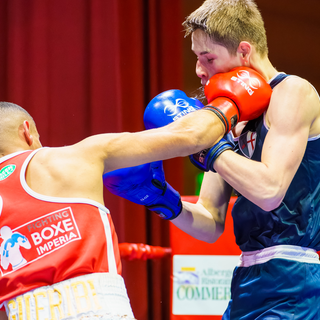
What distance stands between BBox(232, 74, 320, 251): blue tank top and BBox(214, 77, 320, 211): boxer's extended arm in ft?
0.26

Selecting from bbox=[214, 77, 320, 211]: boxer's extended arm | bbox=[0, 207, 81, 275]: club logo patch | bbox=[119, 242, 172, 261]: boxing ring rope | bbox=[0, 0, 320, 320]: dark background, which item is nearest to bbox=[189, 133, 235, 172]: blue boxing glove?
bbox=[214, 77, 320, 211]: boxer's extended arm

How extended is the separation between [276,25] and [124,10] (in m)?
1.17

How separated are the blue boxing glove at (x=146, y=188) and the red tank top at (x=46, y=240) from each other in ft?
1.01

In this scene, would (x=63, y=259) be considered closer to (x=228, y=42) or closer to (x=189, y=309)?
(x=228, y=42)

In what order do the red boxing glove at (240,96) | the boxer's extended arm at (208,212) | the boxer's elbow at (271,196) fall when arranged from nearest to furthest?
the boxer's elbow at (271,196)
the red boxing glove at (240,96)
the boxer's extended arm at (208,212)

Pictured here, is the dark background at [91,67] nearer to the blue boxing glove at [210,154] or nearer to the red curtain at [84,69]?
the red curtain at [84,69]

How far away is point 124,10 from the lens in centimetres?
293

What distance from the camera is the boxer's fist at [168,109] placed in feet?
4.82

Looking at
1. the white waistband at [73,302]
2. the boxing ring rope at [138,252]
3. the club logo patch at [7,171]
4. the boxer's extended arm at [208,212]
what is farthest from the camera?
the boxing ring rope at [138,252]

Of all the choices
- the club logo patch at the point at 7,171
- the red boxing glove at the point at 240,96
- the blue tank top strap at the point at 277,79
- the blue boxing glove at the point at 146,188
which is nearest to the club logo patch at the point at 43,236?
the club logo patch at the point at 7,171

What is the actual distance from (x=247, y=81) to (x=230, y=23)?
0.82 ft

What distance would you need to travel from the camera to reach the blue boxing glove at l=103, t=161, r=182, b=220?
1.41 meters

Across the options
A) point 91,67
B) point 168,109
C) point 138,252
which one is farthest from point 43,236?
point 91,67

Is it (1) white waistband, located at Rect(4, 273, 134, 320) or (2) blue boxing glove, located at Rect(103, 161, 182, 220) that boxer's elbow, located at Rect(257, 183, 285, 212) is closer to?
(2) blue boxing glove, located at Rect(103, 161, 182, 220)
